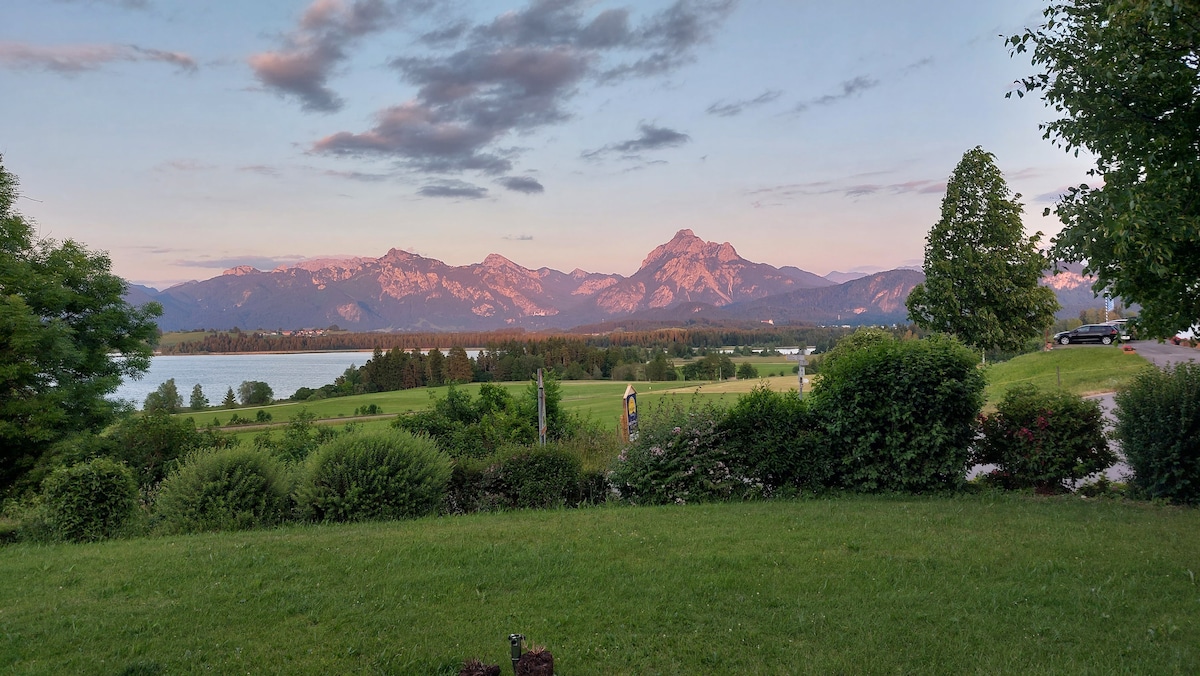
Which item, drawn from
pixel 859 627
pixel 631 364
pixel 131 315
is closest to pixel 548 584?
pixel 859 627

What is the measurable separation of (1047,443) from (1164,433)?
4.81ft

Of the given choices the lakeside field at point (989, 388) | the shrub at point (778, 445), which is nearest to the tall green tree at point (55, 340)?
the lakeside field at point (989, 388)

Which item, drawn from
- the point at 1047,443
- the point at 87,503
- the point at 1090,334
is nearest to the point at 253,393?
the point at 87,503

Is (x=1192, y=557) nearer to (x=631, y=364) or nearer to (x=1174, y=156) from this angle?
(x=1174, y=156)

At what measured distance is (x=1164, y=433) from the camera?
940 centimetres

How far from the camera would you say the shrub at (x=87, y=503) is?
349 inches

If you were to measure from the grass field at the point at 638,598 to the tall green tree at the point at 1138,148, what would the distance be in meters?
3.00

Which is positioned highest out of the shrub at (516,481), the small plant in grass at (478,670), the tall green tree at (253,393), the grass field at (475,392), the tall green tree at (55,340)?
the tall green tree at (55,340)

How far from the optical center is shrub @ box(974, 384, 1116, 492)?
10.3 meters

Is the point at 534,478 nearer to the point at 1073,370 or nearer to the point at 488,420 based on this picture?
the point at 488,420

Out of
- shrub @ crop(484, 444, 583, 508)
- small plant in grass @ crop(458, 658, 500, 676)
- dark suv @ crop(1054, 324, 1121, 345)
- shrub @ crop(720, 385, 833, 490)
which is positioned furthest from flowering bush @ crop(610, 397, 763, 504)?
dark suv @ crop(1054, 324, 1121, 345)

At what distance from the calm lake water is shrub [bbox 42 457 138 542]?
1380 inches

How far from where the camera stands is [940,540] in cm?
720

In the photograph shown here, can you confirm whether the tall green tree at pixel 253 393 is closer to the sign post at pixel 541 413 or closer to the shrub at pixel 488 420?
the shrub at pixel 488 420
